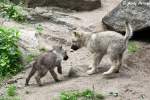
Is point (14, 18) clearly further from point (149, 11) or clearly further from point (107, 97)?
point (107, 97)

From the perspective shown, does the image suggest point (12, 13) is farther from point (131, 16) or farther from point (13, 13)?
point (131, 16)

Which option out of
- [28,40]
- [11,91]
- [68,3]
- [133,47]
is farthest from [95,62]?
[68,3]

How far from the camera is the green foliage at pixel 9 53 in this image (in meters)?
12.8

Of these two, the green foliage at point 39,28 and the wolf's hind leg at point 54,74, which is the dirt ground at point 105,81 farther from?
the green foliage at point 39,28

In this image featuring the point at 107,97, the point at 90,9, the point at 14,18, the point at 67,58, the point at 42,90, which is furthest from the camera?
the point at 90,9

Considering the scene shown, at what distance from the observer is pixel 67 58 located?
12336 mm

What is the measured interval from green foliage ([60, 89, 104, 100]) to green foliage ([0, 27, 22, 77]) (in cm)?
264

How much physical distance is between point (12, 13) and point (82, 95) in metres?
5.69

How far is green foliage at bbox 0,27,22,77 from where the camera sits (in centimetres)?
1280

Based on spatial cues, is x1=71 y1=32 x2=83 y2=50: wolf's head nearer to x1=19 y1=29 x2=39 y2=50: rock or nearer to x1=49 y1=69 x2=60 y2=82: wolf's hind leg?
x1=49 y1=69 x2=60 y2=82: wolf's hind leg

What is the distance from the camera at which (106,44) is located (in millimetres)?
11688

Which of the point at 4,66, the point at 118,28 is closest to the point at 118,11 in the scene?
the point at 118,28

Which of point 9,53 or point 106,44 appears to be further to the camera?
point 9,53

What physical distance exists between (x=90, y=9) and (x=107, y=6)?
836 millimetres
